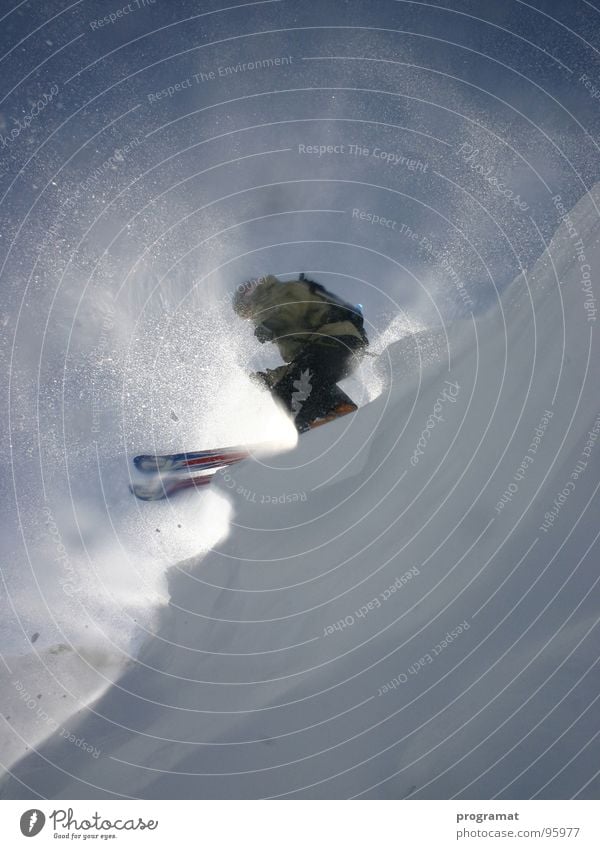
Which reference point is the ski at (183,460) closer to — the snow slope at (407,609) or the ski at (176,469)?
the ski at (176,469)

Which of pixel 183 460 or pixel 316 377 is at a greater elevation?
pixel 316 377

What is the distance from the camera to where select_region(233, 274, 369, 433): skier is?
3936 millimetres

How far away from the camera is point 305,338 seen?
3.97 meters

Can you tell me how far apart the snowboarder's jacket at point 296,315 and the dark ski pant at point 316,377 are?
0.03 m

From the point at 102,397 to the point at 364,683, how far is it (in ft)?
9.00

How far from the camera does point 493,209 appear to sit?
3.85m

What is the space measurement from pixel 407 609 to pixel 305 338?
2.05m

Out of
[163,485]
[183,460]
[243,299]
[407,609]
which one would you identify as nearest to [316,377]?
[243,299]

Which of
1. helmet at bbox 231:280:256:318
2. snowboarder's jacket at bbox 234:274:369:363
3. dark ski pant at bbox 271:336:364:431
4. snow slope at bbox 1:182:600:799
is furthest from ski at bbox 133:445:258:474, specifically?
helmet at bbox 231:280:256:318

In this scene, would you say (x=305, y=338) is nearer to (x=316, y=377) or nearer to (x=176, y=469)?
(x=316, y=377)

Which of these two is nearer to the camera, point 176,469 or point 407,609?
point 407,609

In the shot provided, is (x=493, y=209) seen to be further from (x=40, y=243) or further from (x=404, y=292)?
(x=40, y=243)

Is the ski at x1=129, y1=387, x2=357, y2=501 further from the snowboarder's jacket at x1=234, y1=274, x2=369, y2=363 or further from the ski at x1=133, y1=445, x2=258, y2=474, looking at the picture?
the snowboarder's jacket at x1=234, y1=274, x2=369, y2=363
